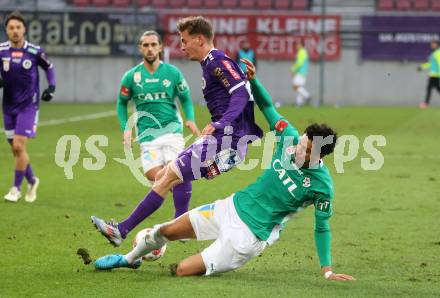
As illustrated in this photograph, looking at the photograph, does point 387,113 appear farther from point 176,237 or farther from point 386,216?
point 176,237

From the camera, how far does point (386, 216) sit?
12453mm

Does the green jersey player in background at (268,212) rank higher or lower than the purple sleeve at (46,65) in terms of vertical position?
lower

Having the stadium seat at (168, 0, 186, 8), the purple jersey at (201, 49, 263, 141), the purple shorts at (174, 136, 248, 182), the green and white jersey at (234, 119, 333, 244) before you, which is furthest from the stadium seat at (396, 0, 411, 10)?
the green and white jersey at (234, 119, 333, 244)

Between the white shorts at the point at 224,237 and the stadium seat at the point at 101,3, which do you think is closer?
the white shorts at the point at 224,237

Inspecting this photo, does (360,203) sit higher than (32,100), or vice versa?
(32,100)

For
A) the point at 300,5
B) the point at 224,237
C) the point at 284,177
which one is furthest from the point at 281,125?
the point at 300,5

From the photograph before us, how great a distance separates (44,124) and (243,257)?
19155 mm

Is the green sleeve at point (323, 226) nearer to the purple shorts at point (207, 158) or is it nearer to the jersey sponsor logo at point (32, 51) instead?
the purple shorts at point (207, 158)

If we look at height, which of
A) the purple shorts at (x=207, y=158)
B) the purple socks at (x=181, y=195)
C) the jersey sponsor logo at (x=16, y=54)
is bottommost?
the purple socks at (x=181, y=195)

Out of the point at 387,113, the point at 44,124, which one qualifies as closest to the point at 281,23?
the point at 387,113

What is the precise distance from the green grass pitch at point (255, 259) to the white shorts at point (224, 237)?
0.54ft

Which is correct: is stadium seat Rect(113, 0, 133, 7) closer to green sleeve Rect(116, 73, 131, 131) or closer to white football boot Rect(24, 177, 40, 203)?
white football boot Rect(24, 177, 40, 203)

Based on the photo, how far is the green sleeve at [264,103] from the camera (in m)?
8.70

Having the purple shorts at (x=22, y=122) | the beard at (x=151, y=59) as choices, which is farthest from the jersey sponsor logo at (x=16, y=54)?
the beard at (x=151, y=59)
